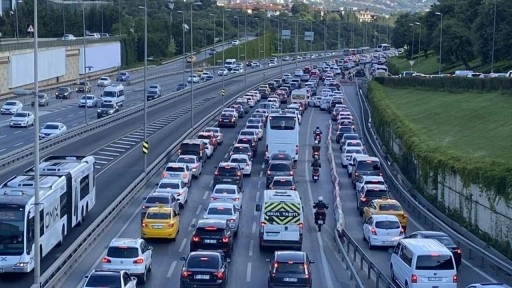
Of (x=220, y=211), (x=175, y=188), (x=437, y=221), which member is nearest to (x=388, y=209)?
(x=437, y=221)

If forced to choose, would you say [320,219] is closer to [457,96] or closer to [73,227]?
[73,227]

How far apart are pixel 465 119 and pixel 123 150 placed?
66.7 feet

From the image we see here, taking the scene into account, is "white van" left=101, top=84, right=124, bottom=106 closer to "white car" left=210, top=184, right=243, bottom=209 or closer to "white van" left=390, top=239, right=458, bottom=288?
"white car" left=210, top=184, right=243, bottom=209

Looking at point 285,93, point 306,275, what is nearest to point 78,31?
point 285,93

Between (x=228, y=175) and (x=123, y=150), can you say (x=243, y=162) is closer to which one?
(x=228, y=175)

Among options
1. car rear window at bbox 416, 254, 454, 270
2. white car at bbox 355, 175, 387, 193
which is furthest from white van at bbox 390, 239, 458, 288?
white car at bbox 355, 175, 387, 193

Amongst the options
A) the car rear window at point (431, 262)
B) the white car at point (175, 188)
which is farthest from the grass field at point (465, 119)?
the car rear window at point (431, 262)

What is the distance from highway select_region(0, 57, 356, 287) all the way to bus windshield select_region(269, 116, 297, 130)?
2725mm

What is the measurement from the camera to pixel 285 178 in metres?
47.6

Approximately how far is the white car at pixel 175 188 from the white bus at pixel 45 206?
356 cm

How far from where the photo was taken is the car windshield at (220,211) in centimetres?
3825

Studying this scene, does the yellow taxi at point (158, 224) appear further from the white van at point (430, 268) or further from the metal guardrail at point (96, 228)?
the white van at point (430, 268)

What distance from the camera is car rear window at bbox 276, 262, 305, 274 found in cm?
2792

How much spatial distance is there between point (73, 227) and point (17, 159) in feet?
55.0
